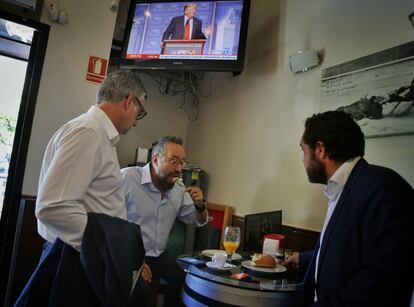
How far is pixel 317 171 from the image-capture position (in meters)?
1.42

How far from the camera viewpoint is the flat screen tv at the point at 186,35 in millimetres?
2426

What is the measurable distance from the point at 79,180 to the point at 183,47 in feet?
5.85

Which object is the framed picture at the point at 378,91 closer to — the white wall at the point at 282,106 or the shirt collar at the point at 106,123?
the white wall at the point at 282,106

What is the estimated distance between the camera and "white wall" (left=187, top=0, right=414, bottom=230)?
1741 mm

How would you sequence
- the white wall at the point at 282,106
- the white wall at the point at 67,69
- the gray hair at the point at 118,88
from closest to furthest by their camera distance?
1. the gray hair at the point at 118,88
2. the white wall at the point at 282,106
3. the white wall at the point at 67,69

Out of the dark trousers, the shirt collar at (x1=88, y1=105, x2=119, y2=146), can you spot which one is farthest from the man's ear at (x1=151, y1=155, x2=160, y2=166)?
the shirt collar at (x1=88, y1=105, x2=119, y2=146)

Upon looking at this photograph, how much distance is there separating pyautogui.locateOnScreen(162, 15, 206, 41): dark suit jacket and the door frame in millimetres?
910

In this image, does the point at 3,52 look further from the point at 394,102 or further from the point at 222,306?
the point at 394,102

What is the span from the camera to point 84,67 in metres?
2.46

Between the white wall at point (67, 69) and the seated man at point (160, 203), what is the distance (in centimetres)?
70

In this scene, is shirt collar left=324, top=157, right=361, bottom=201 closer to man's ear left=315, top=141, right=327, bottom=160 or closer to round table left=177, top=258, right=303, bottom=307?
man's ear left=315, top=141, right=327, bottom=160

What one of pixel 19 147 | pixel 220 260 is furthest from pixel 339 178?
pixel 19 147

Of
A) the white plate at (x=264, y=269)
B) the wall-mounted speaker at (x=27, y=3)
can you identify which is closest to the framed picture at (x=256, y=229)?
→ the white plate at (x=264, y=269)

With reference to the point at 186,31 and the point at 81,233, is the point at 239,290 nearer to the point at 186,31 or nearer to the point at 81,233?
the point at 81,233
